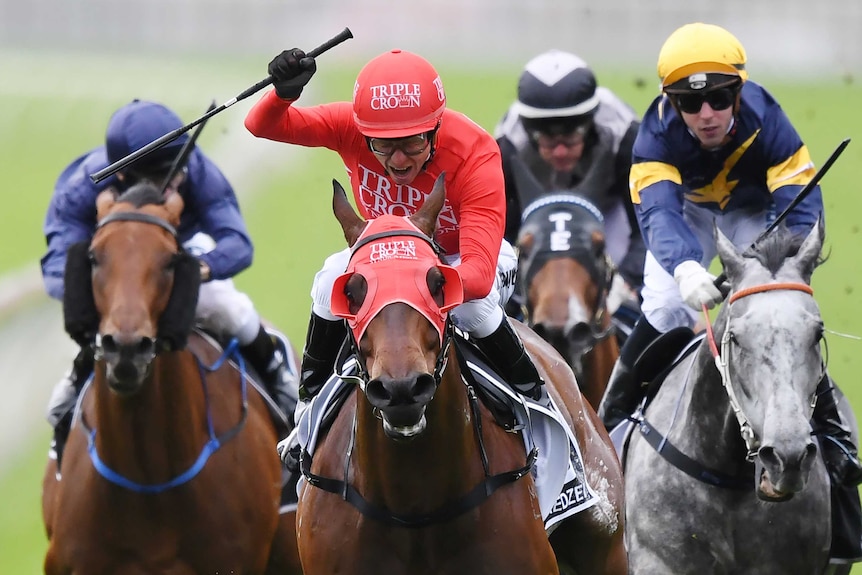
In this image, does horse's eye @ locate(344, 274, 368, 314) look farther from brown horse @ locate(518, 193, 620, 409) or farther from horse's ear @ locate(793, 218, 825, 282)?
brown horse @ locate(518, 193, 620, 409)

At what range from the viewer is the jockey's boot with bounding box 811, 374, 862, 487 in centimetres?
611

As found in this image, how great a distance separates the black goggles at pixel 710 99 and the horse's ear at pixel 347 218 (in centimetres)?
206

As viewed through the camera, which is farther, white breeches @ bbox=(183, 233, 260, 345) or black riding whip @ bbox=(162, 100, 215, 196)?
white breeches @ bbox=(183, 233, 260, 345)

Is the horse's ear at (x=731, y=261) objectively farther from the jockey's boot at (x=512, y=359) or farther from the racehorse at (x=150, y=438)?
the racehorse at (x=150, y=438)

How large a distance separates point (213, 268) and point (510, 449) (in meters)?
2.08

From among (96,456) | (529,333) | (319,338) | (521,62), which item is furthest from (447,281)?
(521,62)

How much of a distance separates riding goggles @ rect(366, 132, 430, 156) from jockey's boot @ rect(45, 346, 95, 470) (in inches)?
82.5

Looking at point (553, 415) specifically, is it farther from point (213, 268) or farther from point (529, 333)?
point (213, 268)

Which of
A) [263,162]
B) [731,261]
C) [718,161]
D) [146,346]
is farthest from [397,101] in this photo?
[263,162]

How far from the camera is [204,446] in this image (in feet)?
21.4

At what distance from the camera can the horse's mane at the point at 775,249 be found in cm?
543

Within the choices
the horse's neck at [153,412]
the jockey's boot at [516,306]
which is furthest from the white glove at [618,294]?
the horse's neck at [153,412]

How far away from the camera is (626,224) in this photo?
8.75m

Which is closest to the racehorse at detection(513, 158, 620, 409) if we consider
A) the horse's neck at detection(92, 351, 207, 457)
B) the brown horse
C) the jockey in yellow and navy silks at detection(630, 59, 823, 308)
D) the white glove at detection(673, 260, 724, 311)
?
the brown horse
